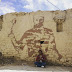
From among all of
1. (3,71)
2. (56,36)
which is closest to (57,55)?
(56,36)

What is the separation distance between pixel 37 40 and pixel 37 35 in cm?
25

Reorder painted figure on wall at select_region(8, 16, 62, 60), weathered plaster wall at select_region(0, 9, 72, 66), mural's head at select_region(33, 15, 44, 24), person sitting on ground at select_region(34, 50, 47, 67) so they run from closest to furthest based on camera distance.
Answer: person sitting on ground at select_region(34, 50, 47, 67), weathered plaster wall at select_region(0, 9, 72, 66), painted figure on wall at select_region(8, 16, 62, 60), mural's head at select_region(33, 15, 44, 24)

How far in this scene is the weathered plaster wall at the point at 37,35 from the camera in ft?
18.9

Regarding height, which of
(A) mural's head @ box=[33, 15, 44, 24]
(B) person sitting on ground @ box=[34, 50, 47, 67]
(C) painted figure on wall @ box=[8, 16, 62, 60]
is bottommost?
(B) person sitting on ground @ box=[34, 50, 47, 67]

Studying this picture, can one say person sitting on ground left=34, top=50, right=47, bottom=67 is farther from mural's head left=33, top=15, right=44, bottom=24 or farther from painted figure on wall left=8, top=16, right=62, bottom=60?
mural's head left=33, top=15, right=44, bottom=24

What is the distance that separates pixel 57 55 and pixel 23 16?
266 cm

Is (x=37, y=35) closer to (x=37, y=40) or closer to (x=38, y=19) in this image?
(x=37, y=40)

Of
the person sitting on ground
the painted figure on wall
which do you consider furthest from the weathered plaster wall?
the person sitting on ground

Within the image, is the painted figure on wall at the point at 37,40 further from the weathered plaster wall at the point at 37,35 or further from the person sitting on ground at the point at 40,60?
the person sitting on ground at the point at 40,60

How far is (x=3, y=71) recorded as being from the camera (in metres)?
4.46

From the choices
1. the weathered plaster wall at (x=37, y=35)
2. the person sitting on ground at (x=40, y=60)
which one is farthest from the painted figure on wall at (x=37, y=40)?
the person sitting on ground at (x=40, y=60)

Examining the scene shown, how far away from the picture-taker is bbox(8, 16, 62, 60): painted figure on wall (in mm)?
5918

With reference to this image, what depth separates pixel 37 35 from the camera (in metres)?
6.07

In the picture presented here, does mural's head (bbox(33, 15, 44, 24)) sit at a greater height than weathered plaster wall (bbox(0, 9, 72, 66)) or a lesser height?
greater
